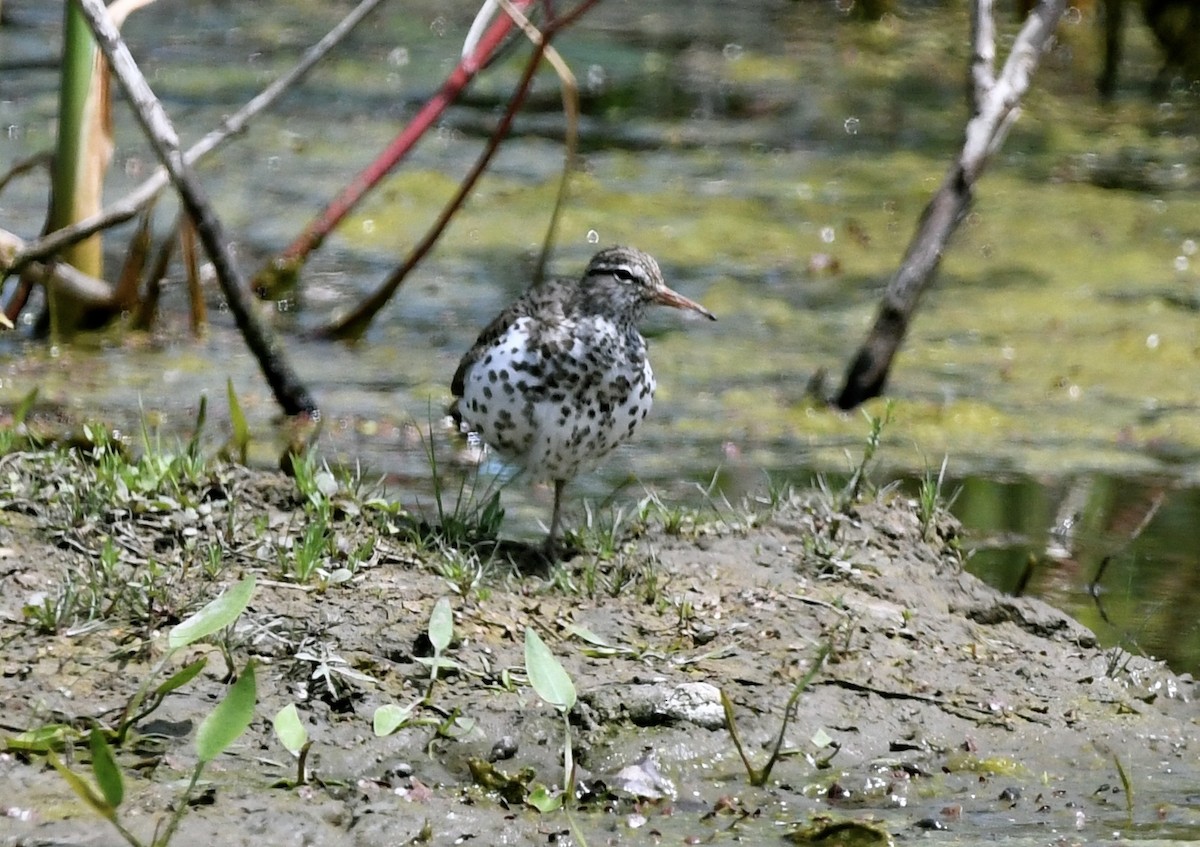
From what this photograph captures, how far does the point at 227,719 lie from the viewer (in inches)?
142

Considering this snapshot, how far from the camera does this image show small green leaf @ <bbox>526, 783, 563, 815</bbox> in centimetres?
407

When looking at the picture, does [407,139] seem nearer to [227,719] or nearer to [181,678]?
[181,678]

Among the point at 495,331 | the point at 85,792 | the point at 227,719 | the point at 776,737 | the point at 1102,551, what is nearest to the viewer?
the point at 85,792

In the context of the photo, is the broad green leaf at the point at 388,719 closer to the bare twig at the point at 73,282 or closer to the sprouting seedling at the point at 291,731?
the sprouting seedling at the point at 291,731

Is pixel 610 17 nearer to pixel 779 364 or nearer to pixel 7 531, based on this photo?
pixel 779 364

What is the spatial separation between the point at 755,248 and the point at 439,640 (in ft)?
19.2

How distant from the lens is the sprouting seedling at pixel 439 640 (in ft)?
14.5

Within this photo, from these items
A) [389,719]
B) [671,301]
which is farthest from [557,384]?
[389,719]

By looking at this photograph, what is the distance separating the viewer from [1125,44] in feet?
47.5

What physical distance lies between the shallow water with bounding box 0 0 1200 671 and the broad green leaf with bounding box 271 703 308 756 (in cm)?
177

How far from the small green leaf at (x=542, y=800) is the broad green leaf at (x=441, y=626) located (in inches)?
17.7

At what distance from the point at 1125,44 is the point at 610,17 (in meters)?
3.86

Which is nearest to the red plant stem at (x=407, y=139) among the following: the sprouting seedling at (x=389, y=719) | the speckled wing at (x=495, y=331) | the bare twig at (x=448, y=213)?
the bare twig at (x=448, y=213)

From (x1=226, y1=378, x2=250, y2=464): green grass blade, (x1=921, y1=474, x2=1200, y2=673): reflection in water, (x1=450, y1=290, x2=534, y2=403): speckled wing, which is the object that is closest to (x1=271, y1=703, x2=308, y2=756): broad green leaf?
(x1=450, y1=290, x2=534, y2=403): speckled wing
